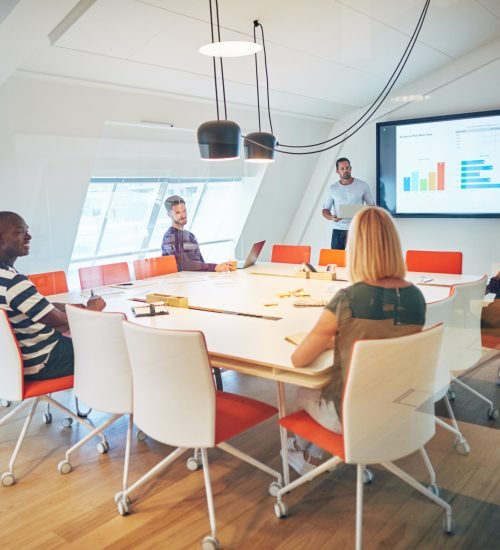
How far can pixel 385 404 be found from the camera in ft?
7.07

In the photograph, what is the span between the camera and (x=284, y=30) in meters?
3.99

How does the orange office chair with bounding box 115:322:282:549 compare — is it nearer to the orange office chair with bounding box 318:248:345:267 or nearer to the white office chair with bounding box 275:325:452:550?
the white office chair with bounding box 275:325:452:550

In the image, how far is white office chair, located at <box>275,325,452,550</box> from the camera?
2.05 meters

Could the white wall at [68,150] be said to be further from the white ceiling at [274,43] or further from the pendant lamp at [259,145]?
the pendant lamp at [259,145]

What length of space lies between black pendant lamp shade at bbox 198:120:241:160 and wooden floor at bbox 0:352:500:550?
77.3 inches

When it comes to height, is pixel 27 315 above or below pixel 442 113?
below

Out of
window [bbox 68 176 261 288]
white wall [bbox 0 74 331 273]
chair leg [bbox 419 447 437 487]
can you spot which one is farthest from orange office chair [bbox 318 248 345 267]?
chair leg [bbox 419 447 437 487]

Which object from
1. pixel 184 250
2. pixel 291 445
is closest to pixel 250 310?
pixel 291 445

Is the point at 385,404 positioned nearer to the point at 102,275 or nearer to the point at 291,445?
the point at 291,445

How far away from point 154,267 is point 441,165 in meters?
2.64

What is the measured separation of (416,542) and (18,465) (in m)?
2.21

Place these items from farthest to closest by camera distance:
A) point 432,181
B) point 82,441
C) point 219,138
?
point 219,138
point 432,181
point 82,441

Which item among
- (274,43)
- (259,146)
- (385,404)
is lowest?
(385,404)

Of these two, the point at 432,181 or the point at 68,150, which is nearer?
the point at 432,181
